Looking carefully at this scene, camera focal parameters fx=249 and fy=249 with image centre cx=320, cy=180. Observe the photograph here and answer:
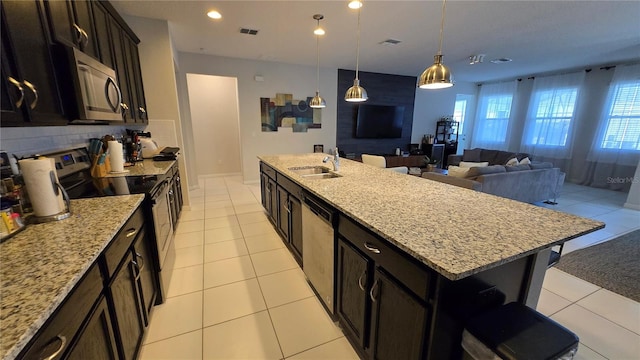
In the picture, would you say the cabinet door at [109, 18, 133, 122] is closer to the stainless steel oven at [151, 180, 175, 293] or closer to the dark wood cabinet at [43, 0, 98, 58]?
the dark wood cabinet at [43, 0, 98, 58]

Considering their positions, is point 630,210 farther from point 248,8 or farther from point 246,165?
point 246,165

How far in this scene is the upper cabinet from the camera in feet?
3.55

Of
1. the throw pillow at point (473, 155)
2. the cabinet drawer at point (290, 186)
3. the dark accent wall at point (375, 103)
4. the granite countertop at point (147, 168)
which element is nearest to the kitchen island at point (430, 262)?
the cabinet drawer at point (290, 186)

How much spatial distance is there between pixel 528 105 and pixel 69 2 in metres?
8.76

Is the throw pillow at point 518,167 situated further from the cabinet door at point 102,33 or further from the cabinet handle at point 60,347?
the cabinet door at point 102,33

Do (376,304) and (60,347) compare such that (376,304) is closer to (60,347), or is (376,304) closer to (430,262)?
(430,262)

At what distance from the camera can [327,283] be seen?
1740 mm

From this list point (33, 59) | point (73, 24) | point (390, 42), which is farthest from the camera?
point (390, 42)

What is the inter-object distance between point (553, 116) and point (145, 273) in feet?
28.3

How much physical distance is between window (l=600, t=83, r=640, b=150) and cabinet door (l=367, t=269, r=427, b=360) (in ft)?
24.1

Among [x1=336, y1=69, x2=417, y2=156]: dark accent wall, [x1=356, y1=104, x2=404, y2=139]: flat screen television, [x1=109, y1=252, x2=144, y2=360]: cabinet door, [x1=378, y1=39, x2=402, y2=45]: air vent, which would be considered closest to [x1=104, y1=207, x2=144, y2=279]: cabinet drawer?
[x1=109, y1=252, x2=144, y2=360]: cabinet door

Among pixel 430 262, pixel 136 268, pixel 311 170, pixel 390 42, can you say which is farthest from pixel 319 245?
pixel 390 42

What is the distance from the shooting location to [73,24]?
1.65 m

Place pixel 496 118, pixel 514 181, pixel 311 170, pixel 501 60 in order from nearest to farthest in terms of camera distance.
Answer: pixel 311 170 → pixel 514 181 → pixel 501 60 → pixel 496 118
